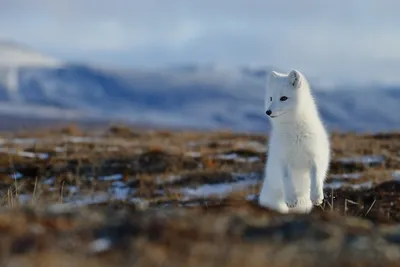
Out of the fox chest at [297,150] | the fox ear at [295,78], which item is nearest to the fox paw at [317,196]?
the fox chest at [297,150]

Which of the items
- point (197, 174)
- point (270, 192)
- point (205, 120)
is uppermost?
point (270, 192)

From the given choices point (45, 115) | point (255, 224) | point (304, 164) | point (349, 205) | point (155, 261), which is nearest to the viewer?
point (155, 261)

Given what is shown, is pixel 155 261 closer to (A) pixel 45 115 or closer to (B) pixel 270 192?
(B) pixel 270 192

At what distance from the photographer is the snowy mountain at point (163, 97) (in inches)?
5251

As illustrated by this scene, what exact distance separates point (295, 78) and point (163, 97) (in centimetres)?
14263

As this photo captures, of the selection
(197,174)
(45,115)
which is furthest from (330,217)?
(45,115)

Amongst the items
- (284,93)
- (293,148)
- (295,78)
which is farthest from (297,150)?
(295,78)

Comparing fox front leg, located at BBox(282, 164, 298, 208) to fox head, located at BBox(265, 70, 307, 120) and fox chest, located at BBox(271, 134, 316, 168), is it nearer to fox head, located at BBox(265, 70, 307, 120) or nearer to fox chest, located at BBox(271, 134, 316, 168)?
fox chest, located at BBox(271, 134, 316, 168)

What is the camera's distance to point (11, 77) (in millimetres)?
157250

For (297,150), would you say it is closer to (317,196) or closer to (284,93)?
(317,196)

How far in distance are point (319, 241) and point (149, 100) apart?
146621mm

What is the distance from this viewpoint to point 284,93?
959cm

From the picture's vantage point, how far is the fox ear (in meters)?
9.59

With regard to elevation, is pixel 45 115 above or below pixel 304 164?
below
